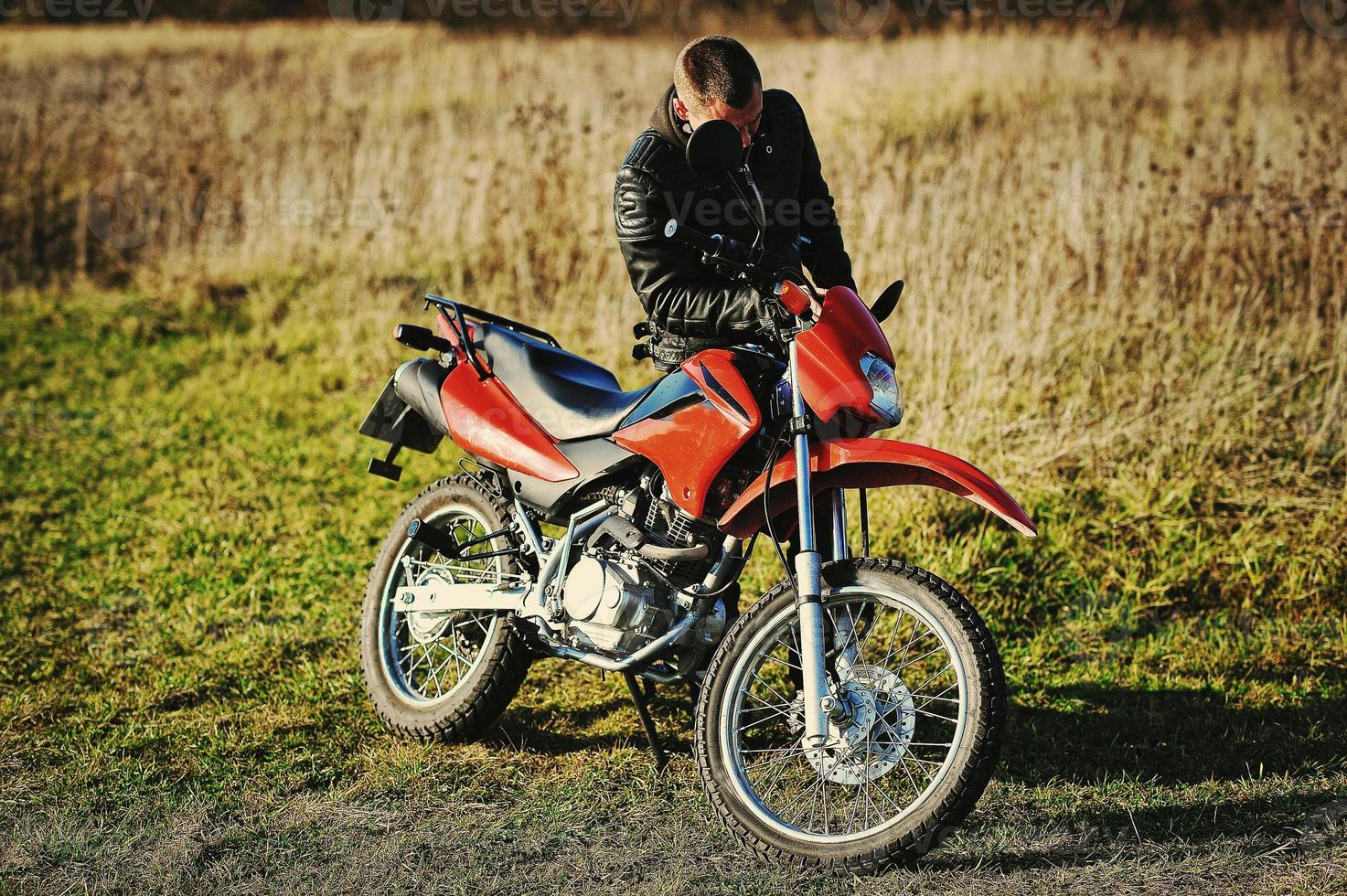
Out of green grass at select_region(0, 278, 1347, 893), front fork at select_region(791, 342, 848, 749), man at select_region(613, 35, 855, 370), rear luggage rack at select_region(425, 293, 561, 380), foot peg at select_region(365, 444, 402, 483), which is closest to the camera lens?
front fork at select_region(791, 342, 848, 749)

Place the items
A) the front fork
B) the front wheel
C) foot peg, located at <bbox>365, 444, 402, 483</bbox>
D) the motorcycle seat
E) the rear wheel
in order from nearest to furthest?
the front wheel → the front fork → the motorcycle seat → the rear wheel → foot peg, located at <bbox>365, 444, 402, 483</bbox>

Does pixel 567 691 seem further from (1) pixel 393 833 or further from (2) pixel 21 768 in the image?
(2) pixel 21 768

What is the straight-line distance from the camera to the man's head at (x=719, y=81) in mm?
3643

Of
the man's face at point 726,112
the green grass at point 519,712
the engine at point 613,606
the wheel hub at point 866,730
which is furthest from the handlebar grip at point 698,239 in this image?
the green grass at point 519,712

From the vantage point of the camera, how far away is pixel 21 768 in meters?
4.17

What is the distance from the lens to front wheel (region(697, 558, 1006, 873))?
3.26 m

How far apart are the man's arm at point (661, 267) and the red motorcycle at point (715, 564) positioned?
0.37 ft

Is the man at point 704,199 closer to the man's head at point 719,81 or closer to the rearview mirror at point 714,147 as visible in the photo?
the man's head at point 719,81

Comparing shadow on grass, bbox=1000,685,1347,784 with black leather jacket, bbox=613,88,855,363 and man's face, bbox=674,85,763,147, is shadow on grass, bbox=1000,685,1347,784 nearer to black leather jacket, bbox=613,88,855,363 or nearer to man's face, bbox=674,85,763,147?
black leather jacket, bbox=613,88,855,363

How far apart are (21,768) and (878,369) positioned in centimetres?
297

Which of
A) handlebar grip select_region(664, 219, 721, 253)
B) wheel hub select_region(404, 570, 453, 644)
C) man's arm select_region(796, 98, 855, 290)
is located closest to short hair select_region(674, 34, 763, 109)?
handlebar grip select_region(664, 219, 721, 253)

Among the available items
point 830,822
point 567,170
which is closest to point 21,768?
point 830,822

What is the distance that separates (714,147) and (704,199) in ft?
3.11

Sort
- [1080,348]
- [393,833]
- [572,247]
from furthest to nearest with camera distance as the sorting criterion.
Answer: [572,247], [1080,348], [393,833]
